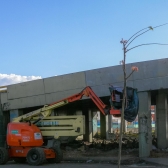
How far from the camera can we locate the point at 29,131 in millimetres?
16062

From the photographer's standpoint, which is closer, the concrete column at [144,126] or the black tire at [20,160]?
the concrete column at [144,126]

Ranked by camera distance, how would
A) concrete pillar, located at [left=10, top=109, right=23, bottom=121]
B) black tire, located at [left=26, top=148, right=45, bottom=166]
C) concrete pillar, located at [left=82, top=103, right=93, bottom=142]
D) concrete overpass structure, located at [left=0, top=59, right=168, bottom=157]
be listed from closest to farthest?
black tire, located at [left=26, top=148, right=45, bottom=166] → concrete overpass structure, located at [left=0, top=59, right=168, bottom=157] → concrete pillar, located at [left=10, top=109, right=23, bottom=121] → concrete pillar, located at [left=82, top=103, right=93, bottom=142]

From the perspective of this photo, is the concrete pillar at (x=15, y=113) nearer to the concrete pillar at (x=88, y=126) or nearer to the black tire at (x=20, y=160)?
the black tire at (x=20, y=160)

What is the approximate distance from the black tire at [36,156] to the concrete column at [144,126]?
5.41 m

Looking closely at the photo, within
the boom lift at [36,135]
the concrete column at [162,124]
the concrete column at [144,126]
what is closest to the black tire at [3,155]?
the boom lift at [36,135]

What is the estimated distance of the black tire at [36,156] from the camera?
15.2 m

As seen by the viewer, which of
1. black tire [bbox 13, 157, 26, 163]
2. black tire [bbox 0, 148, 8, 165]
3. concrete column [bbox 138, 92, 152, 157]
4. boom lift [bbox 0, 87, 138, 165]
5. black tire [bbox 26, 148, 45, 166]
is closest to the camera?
black tire [bbox 26, 148, 45, 166]

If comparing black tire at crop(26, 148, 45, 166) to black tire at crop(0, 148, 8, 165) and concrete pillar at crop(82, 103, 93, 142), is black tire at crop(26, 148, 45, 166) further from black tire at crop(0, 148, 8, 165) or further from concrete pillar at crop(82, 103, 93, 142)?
concrete pillar at crop(82, 103, 93, 142)

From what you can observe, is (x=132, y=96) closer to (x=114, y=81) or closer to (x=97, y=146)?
(x=114, y=81)

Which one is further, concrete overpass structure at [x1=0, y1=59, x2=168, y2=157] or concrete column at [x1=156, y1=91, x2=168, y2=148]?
concrete column at [x1=156, y1=91, x2=168, y2=148]

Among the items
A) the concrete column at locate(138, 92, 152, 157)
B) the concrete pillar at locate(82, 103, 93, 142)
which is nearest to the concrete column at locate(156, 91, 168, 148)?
the concrete column at locate(138, 92, 152, 157)

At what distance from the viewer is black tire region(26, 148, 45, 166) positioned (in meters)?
15.2

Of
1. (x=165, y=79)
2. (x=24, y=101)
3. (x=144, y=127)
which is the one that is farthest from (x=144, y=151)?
(x=24, y=101)

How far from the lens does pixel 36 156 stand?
1547 cm
